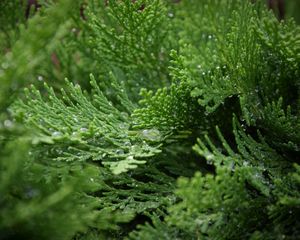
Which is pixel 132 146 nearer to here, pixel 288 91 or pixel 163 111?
pixel 163 111

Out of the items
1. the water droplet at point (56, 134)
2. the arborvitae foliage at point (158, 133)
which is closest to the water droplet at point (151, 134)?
the arborvitae foliage at point (158, 133)

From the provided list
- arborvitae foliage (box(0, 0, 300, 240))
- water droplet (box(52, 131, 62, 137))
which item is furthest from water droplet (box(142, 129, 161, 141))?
water droplet (box(52, 131, 62, 137))

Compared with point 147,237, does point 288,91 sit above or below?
above

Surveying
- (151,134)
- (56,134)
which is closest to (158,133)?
(151,134)

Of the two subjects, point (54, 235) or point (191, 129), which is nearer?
point (54, 235)

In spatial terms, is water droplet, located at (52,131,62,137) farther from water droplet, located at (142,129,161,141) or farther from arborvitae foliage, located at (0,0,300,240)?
water droplet, located at (142,129,161,141)

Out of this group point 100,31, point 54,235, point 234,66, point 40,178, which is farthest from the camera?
point 100,31

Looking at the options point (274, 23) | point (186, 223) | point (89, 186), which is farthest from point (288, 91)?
point (89, 186)

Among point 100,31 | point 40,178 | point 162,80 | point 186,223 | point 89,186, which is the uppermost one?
point 100,31

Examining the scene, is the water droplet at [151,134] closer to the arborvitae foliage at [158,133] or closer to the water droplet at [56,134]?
the arborvitae foliage at [158,133]
